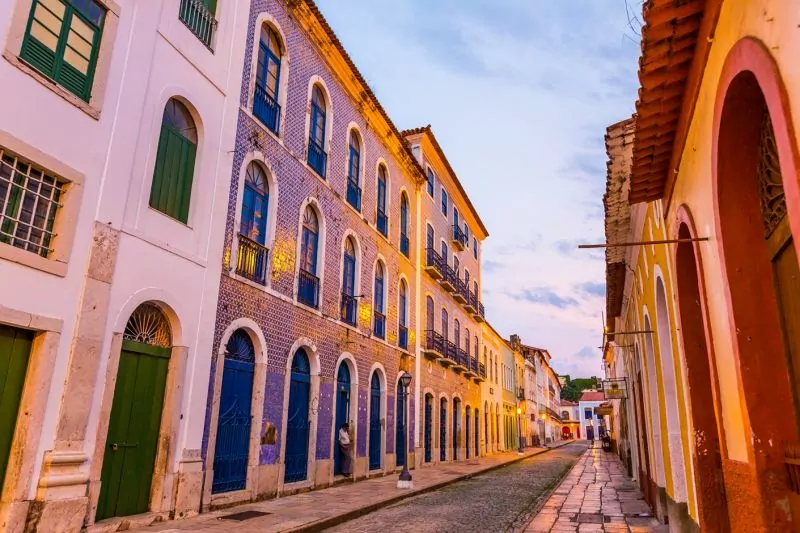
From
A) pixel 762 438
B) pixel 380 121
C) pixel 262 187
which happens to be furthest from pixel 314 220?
pixel 762 438

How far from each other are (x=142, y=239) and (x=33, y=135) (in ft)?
Result: 6.76

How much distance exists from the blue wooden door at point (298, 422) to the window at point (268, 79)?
5387 millimetres

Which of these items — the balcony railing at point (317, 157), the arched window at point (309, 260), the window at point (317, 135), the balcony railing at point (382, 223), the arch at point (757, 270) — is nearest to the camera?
the arch at point (757, 270)

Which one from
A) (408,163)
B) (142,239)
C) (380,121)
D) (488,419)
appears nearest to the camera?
(142,239)

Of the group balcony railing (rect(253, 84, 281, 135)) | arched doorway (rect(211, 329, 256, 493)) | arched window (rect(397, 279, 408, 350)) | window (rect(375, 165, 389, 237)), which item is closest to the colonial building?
arched doorway (rect(211, 329, 256, 493))

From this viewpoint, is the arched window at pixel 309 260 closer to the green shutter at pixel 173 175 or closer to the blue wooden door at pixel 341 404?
the blue wooden door at pixel 341 404

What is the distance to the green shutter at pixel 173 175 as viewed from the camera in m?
8.91

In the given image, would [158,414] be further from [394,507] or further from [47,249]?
[394,507]

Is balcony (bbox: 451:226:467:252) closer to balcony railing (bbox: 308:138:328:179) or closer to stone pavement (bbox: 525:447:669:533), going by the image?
stone pavement (bbox: 525:447:669:533)

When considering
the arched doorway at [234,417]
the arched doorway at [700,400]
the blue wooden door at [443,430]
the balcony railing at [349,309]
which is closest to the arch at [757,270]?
the arched doorway at [700,400]

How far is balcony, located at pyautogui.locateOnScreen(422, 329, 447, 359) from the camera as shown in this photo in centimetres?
2152

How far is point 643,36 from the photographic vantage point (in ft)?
13.3

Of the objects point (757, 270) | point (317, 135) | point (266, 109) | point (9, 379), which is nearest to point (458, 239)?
point (317, 135)

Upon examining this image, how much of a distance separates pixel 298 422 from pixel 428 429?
9.93 meters
